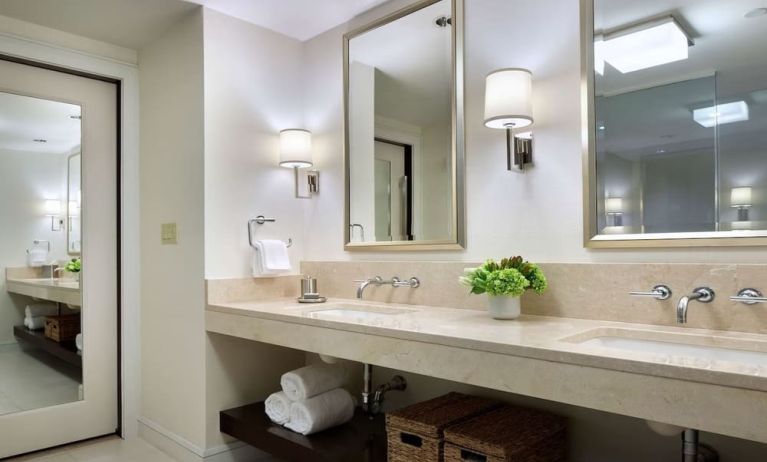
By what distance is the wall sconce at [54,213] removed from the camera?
2736mm

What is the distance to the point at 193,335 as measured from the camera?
2.52 meters

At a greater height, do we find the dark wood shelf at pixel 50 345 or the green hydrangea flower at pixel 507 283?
the green hydrangea flower at pixel 507 283

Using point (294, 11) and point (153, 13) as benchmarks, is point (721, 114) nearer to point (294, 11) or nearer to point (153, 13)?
point (294, 11)

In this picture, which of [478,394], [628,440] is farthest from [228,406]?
[628,440]

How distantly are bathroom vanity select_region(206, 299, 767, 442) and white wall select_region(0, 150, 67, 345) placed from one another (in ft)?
4.30

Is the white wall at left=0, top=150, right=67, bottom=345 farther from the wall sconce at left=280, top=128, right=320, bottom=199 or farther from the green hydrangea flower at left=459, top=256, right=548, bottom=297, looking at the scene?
the green hydrangea flower at left=459, top=256, right=548, bottom=297

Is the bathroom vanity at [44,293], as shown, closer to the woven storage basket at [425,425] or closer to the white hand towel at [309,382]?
the white hand towel at [309,382]

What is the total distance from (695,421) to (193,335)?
2.11 metres

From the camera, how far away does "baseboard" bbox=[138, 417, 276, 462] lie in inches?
96.7

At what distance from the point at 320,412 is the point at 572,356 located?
4.12 feet

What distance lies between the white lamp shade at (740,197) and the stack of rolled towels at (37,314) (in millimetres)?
3044

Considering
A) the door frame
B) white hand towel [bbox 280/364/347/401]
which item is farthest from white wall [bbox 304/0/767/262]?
the door frame

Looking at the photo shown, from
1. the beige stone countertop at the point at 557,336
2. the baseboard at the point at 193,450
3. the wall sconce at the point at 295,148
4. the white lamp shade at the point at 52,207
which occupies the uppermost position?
the wall sconce at the point at 295,148

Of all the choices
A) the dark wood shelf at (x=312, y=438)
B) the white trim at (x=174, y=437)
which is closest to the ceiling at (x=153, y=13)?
the dark wood shelf at (x=312, y=438)
